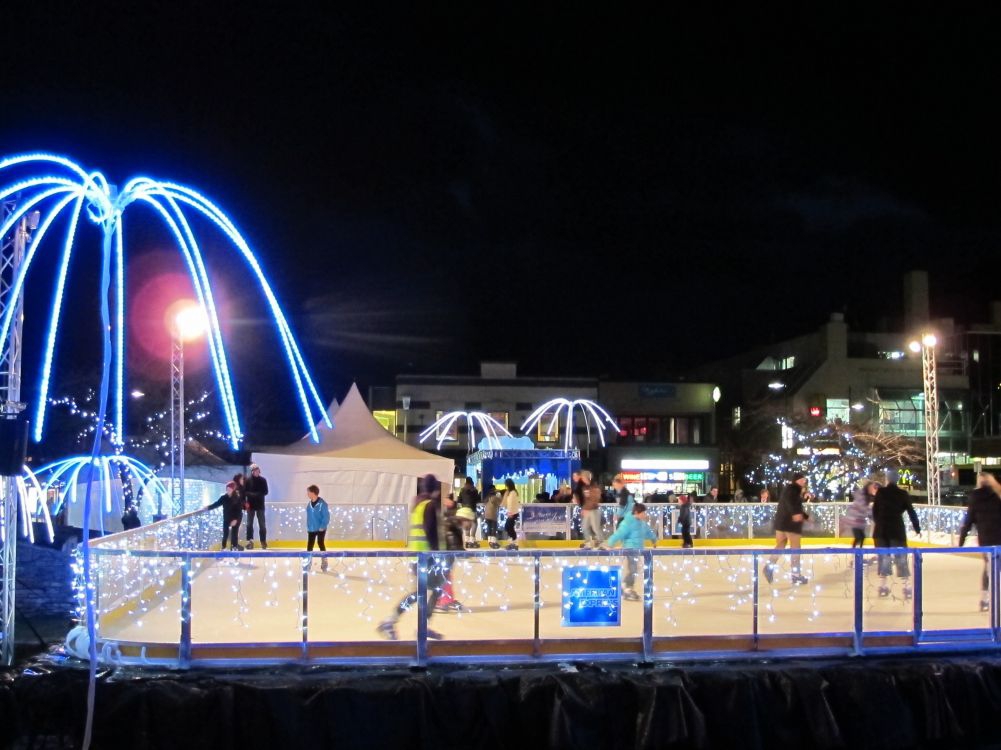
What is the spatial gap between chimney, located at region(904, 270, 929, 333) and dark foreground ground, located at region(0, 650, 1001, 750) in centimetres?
4301

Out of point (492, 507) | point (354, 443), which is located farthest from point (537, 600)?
point (354, 443)

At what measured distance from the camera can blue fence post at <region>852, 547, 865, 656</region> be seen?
30.5 ft

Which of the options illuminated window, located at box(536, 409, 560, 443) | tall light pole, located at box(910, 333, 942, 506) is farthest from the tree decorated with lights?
tall light pole, located at box(910, 333, 942, 506)

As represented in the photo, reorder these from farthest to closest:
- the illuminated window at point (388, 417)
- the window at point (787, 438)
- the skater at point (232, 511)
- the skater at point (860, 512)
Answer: the illuminated window at point (388, 417), the window at point (787, 438), the skater at point (232, 511), the skater at point (860, 512)

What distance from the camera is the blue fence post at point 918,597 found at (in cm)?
941

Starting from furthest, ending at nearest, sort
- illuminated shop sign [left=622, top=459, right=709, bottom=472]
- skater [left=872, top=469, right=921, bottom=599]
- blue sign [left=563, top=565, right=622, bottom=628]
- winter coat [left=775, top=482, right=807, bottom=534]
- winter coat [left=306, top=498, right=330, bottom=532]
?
illuminated shop sign [left=622, top=459, right=709, bottom=472]
winter coat [left=306, top=498, right=330, bottom=532]
winter coat [left=775, top=482, right=807, bottom=534]
skater [left=872, top=469, right=921, bottom=599]
blue sign [left=563, top=565, right=622, bottom=628]

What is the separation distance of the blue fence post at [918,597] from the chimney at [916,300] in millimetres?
42376

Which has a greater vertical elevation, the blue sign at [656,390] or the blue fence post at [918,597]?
the blue sign at [656,390]

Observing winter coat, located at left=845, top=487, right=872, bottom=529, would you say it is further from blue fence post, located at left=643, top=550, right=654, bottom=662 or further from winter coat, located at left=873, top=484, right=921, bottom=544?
blue fence post, located at left=643, top=550, right=654, bottom=662

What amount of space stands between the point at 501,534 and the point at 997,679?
12.7 meters

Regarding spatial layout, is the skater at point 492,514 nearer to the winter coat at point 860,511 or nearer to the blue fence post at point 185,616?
the winter coat at point 860,511

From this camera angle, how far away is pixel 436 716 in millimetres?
8594

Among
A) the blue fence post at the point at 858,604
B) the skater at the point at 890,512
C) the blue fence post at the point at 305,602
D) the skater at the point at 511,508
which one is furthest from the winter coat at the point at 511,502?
the blue fence post at the point at 305,602

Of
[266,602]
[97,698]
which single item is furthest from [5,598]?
[266,602]
